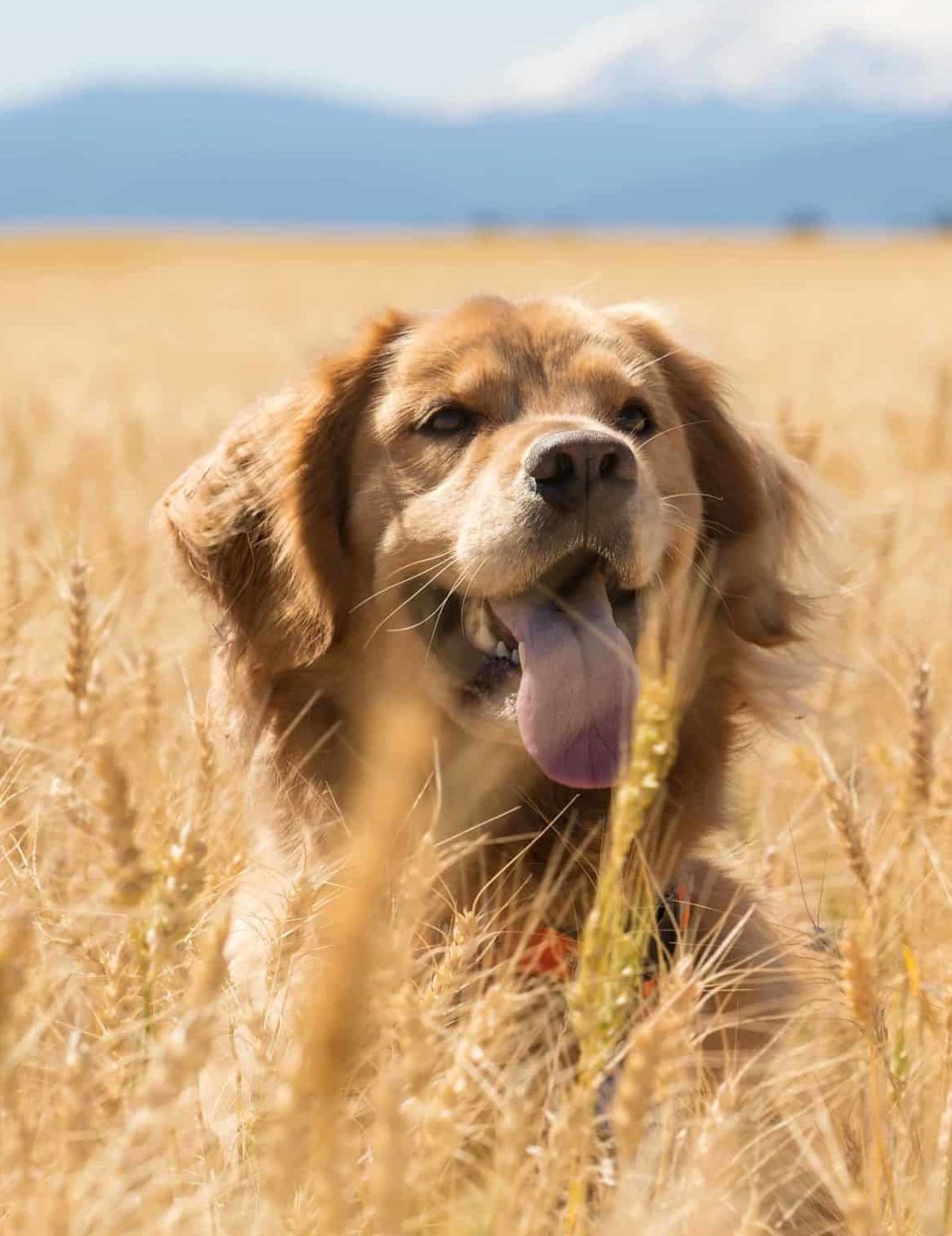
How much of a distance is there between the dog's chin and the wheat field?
432 mm

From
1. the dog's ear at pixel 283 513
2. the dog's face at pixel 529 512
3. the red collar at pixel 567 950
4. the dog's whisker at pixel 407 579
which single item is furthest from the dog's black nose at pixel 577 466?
the red collar at pixel 567 950

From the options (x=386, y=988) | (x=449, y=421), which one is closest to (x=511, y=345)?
(x=449, y=421)

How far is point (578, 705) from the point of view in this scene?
2594 millimetres

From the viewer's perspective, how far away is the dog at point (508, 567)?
262 cm

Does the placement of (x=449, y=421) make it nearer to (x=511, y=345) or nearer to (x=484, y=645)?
(x=511, y=345)

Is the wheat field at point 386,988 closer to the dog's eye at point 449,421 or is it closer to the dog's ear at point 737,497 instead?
the dog's ear at point 737,497

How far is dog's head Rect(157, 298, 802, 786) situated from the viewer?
2.63m

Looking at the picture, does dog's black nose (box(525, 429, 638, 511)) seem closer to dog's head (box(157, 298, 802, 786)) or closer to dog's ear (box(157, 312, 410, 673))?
dog's head (box(157, 298, 802, 786))

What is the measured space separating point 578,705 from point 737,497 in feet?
2.94

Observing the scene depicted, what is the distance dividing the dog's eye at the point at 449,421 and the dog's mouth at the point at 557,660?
0.36m

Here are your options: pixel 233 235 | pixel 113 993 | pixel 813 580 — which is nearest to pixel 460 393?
pixel 813 580

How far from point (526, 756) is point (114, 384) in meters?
8.66

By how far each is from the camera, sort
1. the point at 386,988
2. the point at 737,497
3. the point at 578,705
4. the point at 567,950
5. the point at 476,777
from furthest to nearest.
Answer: the point at 737,497, the point at 476,777, the point at 578,705, the point at 567,950, the point at 386,988

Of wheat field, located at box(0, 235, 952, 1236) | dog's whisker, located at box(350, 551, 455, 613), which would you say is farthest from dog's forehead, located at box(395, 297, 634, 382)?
dog's whisker, located at box(350, 551, 455, 613)
